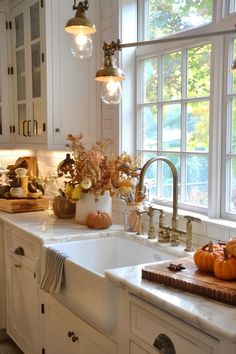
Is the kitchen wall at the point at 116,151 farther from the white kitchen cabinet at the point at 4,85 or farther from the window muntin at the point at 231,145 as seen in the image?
the white kitchen cabinet at the point at 4,85

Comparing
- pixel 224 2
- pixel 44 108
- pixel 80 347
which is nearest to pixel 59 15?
pixel 44 108

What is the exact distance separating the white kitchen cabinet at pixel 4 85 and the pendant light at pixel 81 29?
1.95 m

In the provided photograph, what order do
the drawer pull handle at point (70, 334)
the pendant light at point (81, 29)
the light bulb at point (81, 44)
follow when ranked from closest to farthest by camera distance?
the pendant light at point (81, 29) < the light bulb at point (81, 44) < the drawer pull handle at point (70, 334)

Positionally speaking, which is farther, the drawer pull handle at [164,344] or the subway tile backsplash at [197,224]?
the subway tile backsplash at [197,224]

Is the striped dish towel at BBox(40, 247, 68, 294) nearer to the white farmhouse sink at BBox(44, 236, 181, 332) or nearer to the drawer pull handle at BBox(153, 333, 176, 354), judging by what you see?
the white farmhouse sink at BBox(44, 236, 181, 332)

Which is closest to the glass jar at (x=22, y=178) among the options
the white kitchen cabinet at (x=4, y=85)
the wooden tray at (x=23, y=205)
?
the wooden tray at (x=23, y=205)

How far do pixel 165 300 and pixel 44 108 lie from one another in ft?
6.47

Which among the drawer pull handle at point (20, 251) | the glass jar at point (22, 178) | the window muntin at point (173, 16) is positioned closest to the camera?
the window muntin at point (173, 16)

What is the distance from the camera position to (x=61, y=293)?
215 centimetres

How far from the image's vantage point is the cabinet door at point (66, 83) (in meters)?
2.93

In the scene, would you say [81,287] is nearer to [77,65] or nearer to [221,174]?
[221,174]

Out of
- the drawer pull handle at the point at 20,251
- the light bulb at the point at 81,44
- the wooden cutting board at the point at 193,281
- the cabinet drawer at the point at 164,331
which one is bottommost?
the drawer pull handle at the point at 20,251

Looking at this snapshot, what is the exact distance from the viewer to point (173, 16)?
257 cm

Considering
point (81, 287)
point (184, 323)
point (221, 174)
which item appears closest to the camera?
point (184, 323)
